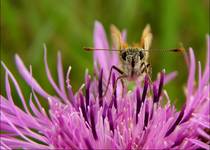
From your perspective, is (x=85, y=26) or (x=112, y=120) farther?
(x=85, y=26)

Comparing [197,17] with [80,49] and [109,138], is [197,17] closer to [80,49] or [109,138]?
[80,49]

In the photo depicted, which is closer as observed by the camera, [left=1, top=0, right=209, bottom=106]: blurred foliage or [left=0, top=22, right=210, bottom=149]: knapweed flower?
[left=0, top=22, right=210, bottom=149]: knapweed flower

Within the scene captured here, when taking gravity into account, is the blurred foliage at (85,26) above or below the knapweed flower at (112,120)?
above

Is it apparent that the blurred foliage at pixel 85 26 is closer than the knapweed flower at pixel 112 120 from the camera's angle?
No

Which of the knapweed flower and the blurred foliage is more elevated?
the blurred foliage

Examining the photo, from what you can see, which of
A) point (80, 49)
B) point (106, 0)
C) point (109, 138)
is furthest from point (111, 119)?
point (106, 0)
